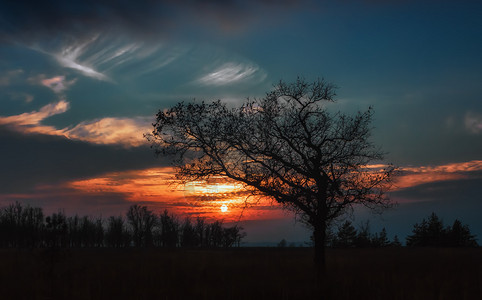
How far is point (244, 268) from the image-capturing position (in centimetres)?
2244

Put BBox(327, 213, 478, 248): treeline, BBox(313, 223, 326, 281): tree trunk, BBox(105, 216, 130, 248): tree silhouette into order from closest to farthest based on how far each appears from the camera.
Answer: BBox(313, 223, 326, 281): tree trunk → BBox(327, 213, 478, 248): treeline → BBox(105, 216, 130, 248): tree silhouette

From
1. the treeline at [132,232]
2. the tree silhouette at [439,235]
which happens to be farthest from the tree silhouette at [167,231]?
the tree silhouette at [439,235]

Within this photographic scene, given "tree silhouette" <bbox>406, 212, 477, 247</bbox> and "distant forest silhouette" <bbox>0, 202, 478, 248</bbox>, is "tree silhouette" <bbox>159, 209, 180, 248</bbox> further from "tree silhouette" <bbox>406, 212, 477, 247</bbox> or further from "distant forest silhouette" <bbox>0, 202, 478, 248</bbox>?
"tree silhouette" <bbox>406, 212, 477, 247</bbox>

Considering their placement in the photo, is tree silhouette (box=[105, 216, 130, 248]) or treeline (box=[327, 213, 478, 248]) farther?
tree silhouette (box=[105, 216, 130, 248])

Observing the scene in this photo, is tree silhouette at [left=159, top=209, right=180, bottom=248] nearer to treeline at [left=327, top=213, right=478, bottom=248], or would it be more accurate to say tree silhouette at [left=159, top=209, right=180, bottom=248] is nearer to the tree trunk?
treeline at [left=327, top=213, right=478, bottom=248]

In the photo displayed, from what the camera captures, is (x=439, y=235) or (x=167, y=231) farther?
(x=167, y=231)

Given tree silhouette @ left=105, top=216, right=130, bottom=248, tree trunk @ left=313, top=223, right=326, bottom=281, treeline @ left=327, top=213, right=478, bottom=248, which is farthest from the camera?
tree silhouette @ left=105, top=216, right=130, bottom=248

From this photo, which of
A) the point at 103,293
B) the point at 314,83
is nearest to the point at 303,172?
the point at 314,83

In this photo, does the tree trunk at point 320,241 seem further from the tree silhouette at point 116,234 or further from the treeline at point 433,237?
the tree silhouette at point 116,234

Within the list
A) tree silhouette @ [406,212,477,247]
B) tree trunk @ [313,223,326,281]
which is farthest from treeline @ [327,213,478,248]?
tree trunk @ [313,223,326,281]

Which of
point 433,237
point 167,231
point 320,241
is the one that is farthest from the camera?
point 167,231

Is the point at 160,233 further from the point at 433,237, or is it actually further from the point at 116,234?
the point at 433,237

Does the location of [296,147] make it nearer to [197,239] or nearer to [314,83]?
[314,83]

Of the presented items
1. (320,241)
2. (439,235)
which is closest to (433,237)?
(439,235)
